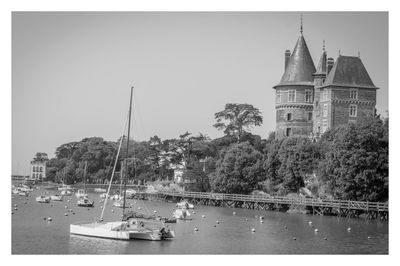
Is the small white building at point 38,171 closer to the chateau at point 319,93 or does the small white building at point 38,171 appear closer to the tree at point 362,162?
the chateau at point 319,93

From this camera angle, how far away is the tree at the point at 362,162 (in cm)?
5491

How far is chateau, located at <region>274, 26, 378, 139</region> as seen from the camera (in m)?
73.6

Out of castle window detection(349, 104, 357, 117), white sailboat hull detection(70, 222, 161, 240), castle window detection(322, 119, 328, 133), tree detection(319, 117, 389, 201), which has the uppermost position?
castle window detection(349, 104, 357, 117)

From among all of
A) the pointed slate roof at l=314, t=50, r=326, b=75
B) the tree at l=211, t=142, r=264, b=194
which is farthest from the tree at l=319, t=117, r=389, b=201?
the pointed slate roof at l=314, t=50, r=326, b=75

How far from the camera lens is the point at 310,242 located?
4266 centimetres

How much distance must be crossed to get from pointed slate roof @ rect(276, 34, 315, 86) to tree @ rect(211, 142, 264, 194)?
→ 8203 millimetres

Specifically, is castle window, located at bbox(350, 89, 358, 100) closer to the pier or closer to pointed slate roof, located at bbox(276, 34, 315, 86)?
pointed slate roof, located at bbox(276, 34, 315, 86)

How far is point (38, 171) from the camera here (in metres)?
140

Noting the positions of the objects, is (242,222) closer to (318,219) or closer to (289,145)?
(318,219)

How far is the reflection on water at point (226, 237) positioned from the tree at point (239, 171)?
1030 centimetres

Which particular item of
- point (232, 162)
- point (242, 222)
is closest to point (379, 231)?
point (242, 222)

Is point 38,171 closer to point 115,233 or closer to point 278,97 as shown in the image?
point 278,97

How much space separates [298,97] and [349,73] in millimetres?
5710

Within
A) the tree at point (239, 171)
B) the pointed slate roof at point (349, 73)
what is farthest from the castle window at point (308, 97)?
the tree at point (239, 171)
